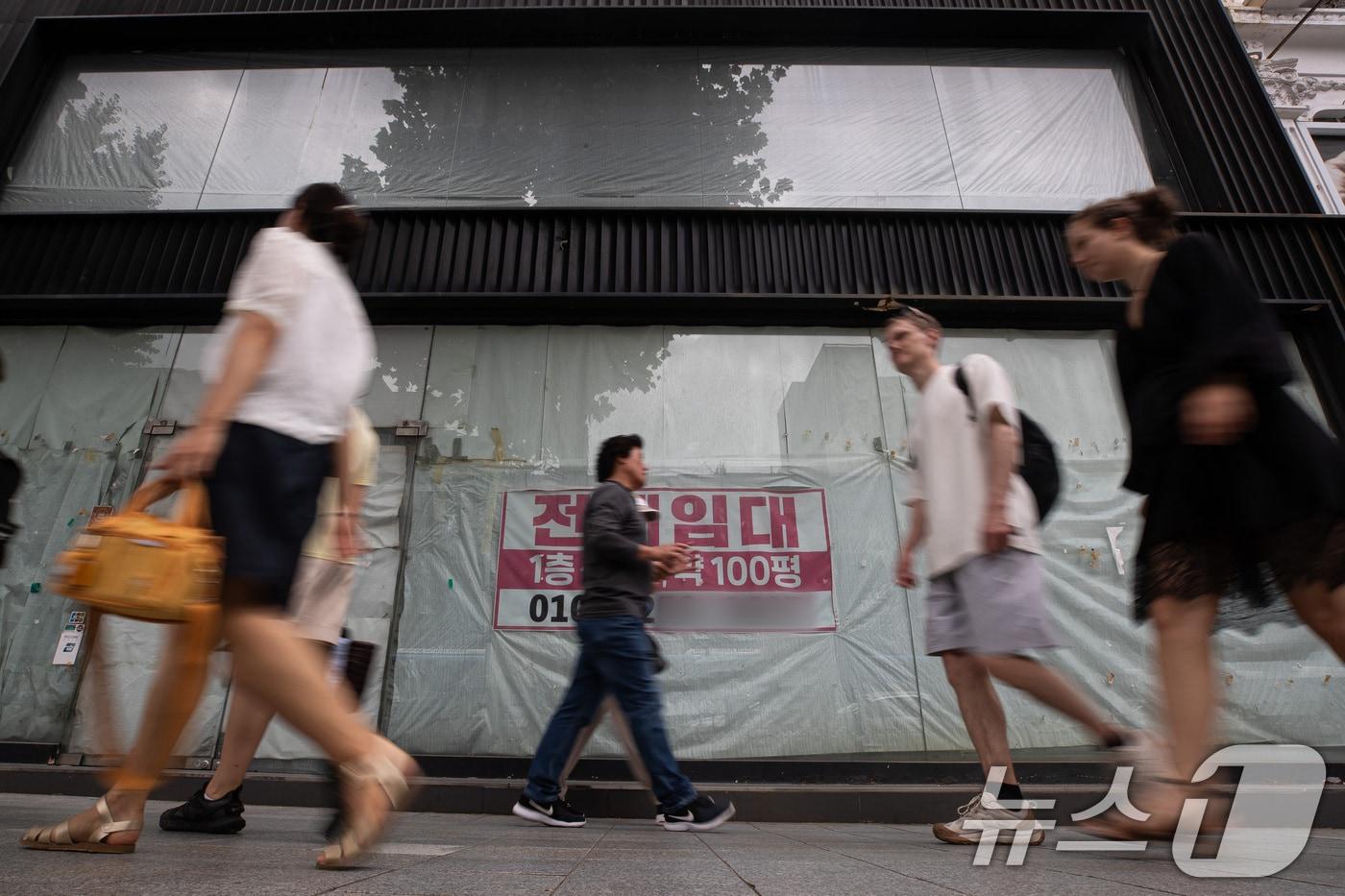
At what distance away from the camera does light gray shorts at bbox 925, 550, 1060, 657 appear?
7.69 ft

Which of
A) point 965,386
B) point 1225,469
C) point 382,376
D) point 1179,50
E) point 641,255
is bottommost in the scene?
point 1225,469

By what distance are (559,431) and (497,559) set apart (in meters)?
1.22

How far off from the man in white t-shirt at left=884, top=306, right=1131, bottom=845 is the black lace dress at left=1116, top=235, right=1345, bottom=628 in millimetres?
457

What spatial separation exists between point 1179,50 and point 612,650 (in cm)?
902

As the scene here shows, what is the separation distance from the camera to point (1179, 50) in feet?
26.0

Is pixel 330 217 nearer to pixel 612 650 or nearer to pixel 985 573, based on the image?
pixel 612 650

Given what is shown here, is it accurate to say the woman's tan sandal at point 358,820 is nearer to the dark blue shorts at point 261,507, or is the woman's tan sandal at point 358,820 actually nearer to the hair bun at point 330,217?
the dark blue shorts at point 261,507

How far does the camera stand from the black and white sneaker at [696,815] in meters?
3.07

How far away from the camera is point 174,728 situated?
63.0 inches

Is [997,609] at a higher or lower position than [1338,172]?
lower

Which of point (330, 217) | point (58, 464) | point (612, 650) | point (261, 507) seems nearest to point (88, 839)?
point (261, 507)

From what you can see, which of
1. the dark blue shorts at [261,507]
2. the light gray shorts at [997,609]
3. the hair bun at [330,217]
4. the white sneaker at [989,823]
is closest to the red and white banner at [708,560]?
the light gray shorts at [997,609]

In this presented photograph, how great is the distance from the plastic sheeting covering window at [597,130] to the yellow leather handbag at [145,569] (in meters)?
6.38
